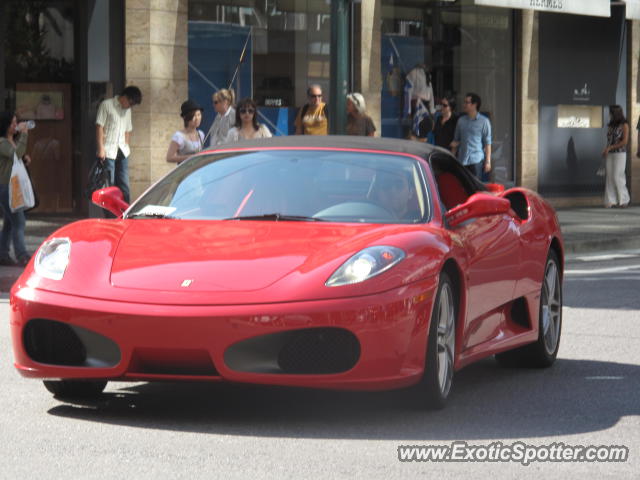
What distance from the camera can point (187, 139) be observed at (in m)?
15.6

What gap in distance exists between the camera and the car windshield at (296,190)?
714 centimetres

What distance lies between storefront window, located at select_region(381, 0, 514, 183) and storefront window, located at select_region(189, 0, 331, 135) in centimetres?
140

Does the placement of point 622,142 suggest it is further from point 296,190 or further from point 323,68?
point 296,190

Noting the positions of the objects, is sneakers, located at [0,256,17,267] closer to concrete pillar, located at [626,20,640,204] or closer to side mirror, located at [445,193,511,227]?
side mirror, located at [445,193,511,227]

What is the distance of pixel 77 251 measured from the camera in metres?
6.62

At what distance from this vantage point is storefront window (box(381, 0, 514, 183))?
2336 centimetres

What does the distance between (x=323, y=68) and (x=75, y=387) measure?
615 inches

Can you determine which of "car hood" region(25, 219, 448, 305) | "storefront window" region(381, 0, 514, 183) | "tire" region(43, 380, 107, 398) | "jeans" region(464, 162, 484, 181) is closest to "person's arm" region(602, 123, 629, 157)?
"storefront window" region(381, 0, 514, 183)

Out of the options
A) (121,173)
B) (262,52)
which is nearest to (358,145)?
(121,173)

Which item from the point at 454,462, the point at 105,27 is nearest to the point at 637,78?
the point at 105,27

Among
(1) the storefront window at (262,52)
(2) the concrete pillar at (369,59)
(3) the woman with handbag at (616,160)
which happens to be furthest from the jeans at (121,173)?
(3) the woman with handbag at (616,160)

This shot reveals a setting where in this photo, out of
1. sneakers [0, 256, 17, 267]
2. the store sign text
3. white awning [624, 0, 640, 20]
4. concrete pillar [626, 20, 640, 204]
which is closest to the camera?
sneakers [0, 256, 17, 267]

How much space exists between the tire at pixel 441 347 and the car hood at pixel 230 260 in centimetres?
19

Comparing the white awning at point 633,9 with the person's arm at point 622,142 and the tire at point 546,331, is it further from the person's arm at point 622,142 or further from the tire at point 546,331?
the tire at point 546,331
